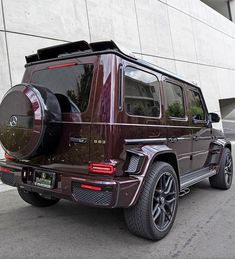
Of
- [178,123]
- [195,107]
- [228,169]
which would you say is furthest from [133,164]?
[228,169]

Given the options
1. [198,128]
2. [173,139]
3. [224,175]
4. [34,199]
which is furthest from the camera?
[224,175]

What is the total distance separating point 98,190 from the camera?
2580mm

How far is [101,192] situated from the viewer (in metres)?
2.57

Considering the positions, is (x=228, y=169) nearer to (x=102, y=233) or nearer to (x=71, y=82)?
(x=102, y=233)

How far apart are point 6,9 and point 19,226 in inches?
232

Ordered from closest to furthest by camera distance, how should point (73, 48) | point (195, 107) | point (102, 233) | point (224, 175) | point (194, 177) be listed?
1. point (73, 48)
2. point (102, 233)
3. point (194, 177)
4. point (195, 107)
5. point (224, 175)

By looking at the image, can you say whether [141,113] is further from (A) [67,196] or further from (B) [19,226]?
(B) [19,226]

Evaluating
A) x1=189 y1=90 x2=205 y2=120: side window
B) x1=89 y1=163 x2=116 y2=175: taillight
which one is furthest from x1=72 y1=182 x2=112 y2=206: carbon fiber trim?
x1=189 y1=90 x2=205 y2=120: side window

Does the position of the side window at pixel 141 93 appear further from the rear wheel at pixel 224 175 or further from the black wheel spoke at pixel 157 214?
the rear wheel at pixel 224 175

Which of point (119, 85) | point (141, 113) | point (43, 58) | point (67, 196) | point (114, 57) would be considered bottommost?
point (67, 196)

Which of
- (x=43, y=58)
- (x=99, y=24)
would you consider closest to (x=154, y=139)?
(x=43, y=58)

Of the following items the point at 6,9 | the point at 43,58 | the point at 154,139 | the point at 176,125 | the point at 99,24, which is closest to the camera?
the point at 154,139

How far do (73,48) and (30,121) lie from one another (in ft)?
3.31

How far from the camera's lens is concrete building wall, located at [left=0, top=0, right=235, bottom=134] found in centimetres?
719
